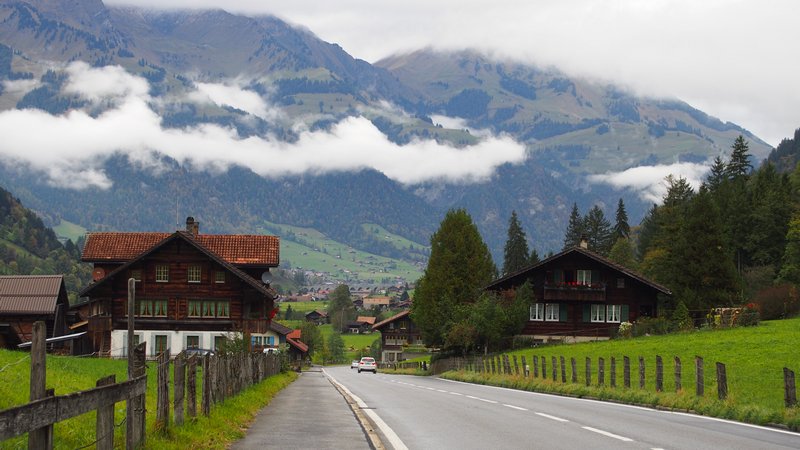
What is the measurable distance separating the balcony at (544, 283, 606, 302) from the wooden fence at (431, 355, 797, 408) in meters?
10.5

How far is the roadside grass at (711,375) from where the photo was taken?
22.0 metres

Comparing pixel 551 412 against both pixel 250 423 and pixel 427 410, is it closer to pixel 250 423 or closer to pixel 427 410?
pixel 427 410

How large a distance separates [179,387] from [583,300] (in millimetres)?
65576

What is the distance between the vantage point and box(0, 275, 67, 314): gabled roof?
242ft

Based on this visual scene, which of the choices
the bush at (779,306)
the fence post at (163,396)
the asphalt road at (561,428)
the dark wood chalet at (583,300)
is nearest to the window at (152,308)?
the dark wood chalet at (583,300)

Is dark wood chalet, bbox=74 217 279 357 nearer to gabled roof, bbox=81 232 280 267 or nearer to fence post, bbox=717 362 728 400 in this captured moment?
gabled roof, bbox=81 232 280 267

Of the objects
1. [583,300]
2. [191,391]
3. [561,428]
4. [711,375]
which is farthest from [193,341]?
[561,428]

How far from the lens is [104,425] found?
417 inches

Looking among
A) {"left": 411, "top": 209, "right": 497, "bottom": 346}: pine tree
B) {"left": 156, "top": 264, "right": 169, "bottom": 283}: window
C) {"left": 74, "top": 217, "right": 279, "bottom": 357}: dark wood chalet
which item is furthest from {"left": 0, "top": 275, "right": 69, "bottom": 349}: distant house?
{"left": 411, "top": 209, "right": 497, "bottom": 346}: pine tree

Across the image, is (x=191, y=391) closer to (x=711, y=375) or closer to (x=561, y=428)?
(x=561, y=428)

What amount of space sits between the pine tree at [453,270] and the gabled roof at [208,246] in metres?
13.8

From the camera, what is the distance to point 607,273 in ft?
263

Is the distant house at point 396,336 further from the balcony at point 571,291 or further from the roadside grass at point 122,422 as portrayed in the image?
the roadside grass at point 122,422

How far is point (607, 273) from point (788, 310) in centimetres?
1884
